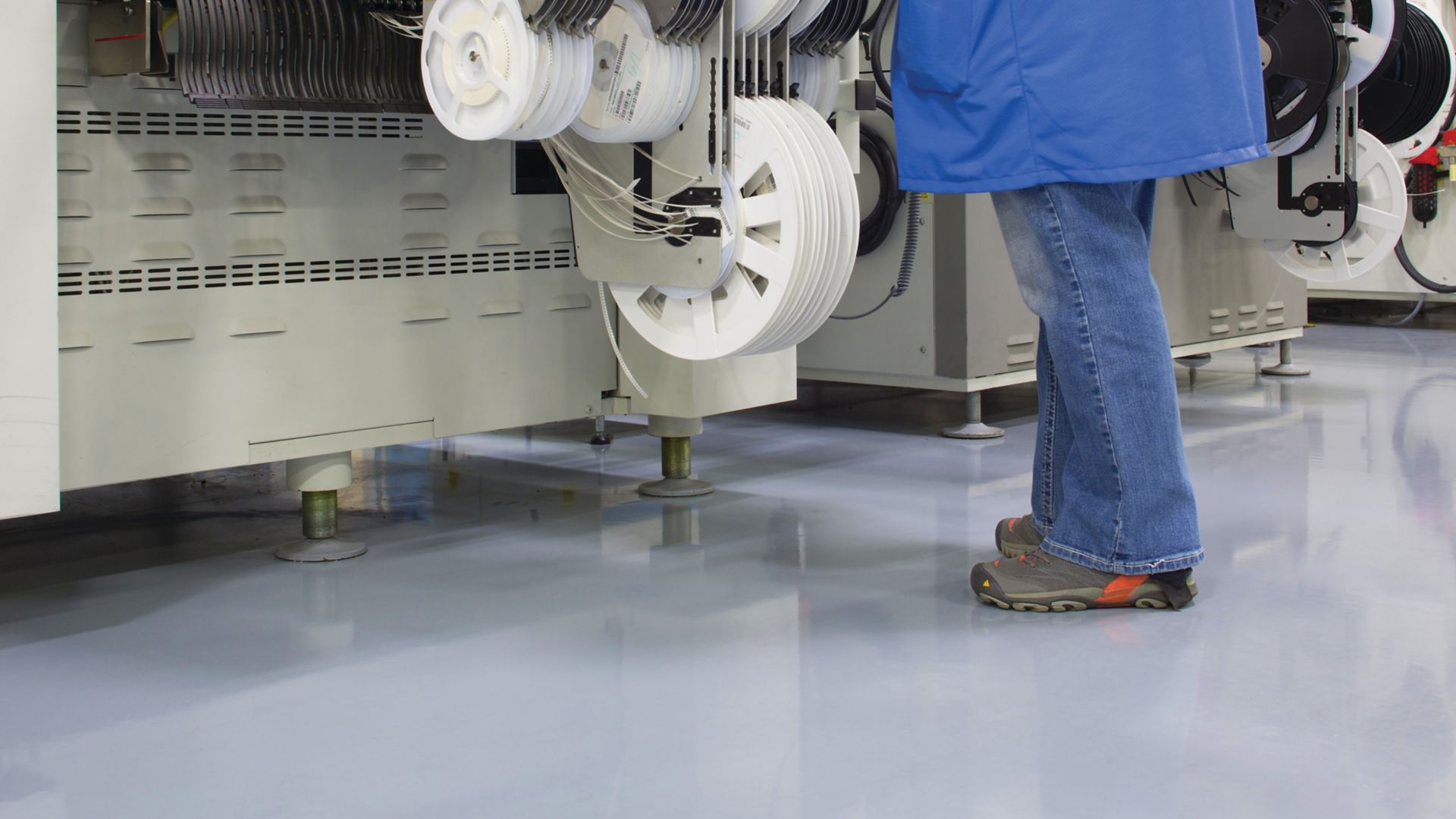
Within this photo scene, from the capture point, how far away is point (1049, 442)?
91.7 inches

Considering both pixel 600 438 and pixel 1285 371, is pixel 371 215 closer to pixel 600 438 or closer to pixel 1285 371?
pixel 600 438

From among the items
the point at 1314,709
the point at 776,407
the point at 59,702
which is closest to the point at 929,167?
the point at 1314,709

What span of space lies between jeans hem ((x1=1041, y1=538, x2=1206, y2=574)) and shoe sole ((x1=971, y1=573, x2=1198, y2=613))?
4 centimetres

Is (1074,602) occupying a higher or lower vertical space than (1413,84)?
lower

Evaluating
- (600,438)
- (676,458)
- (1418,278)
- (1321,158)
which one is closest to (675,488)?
(676,458)

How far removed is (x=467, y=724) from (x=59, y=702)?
1.70 feet

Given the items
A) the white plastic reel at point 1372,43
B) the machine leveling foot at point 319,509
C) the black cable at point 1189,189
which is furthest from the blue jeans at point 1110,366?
the black cable at point 1189,189

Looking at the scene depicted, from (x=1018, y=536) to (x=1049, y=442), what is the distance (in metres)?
0.18

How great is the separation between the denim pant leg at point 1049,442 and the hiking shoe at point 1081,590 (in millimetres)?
171

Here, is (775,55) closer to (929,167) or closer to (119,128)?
(929,167)

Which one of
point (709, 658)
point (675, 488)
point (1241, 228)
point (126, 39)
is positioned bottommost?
point (709, 658)

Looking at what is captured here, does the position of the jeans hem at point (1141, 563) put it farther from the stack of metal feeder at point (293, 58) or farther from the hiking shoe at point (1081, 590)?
the stack of metal feeder at point (293, 58)

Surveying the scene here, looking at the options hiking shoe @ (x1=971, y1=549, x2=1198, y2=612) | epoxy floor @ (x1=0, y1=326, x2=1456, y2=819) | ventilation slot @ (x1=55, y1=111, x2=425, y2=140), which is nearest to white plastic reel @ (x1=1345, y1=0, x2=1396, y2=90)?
epoxy floor @ (x1=0, y1=326, x2=1456, y2=819)

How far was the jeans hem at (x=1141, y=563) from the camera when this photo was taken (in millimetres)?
2100
